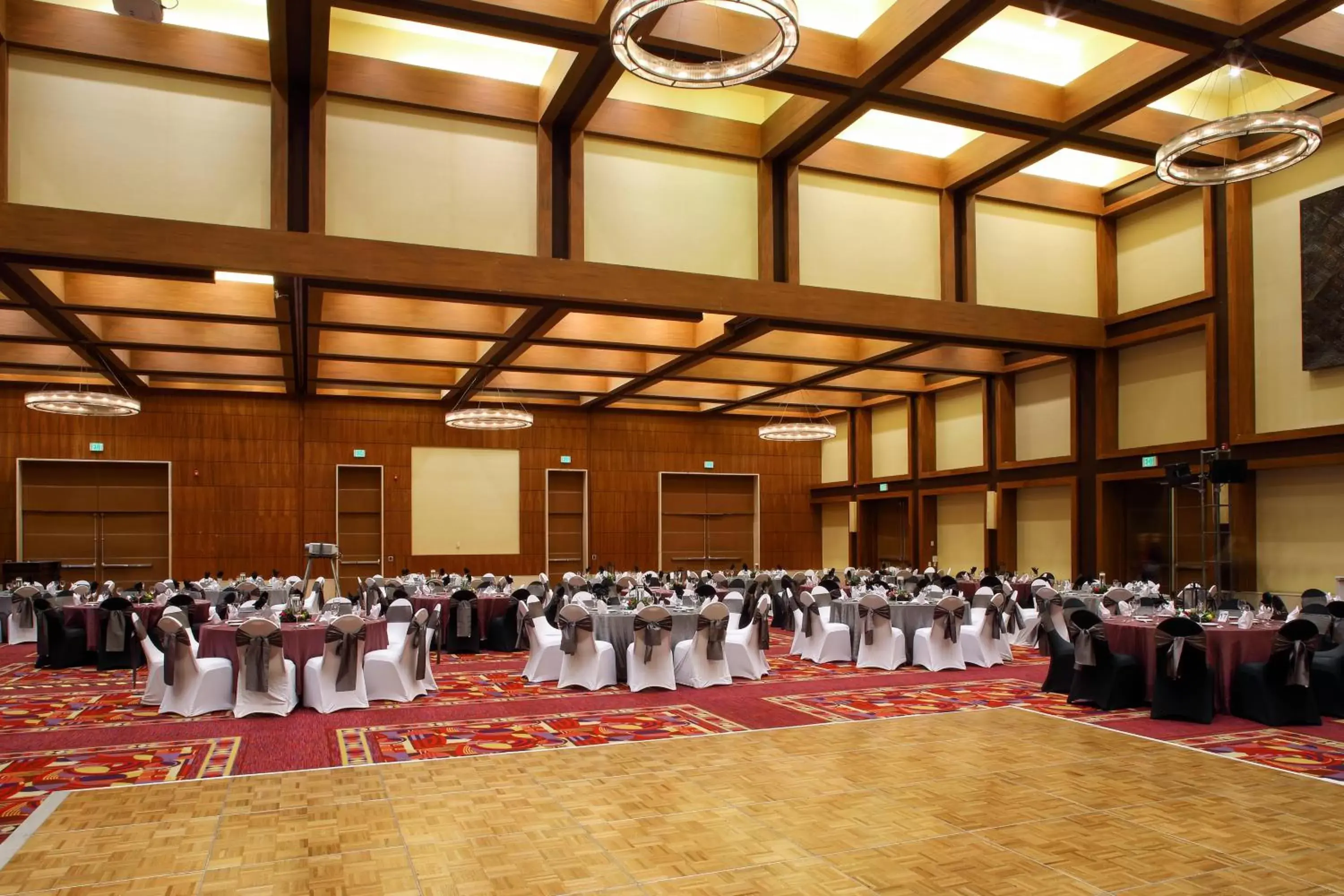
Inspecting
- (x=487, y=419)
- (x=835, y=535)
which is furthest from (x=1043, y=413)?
(x=487, y=419)

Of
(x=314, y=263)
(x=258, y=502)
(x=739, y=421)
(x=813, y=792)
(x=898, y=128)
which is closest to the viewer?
(x=813, y=792)

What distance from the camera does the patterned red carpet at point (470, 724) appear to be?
21.5ft

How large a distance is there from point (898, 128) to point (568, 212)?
17.3 ft

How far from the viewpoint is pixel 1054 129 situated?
11.5m

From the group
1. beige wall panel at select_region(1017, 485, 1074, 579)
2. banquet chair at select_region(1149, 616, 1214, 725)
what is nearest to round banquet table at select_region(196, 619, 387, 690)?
banquet chair at select_region(1149, 616, 1214, 725)

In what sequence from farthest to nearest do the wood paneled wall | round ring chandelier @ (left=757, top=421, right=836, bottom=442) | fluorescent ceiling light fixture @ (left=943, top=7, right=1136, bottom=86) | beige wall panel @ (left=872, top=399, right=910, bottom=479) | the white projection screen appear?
1. beige wall panel @ (left=872, top=399, right=910, bottom=479)
2. the white projection screen
3. the wood paneled wall
4. round ring chandelier @ (left=757, top=421, right=836, bottom=442)
5. fluorescent ceiling light fixture @ (left=943, top=7, right=1136, bottom=86)

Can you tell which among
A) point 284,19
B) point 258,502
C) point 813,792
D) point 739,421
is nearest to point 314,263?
point 284,19

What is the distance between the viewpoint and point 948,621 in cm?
1110

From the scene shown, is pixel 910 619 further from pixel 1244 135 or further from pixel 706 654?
pixel 1244 135

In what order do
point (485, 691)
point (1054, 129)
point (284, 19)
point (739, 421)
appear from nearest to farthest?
point (284, 19) < point (485, 691) < point (1054, 129) < point (739, 421)

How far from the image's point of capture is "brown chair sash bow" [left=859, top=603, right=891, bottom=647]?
1123 cm

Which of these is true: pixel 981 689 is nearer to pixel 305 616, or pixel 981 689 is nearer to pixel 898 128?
pixel 305 616

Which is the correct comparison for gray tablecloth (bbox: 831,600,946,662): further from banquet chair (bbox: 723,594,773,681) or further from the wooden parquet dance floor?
the wooden parquet dance floor

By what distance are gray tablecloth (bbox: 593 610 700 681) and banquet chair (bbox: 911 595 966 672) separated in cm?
296
